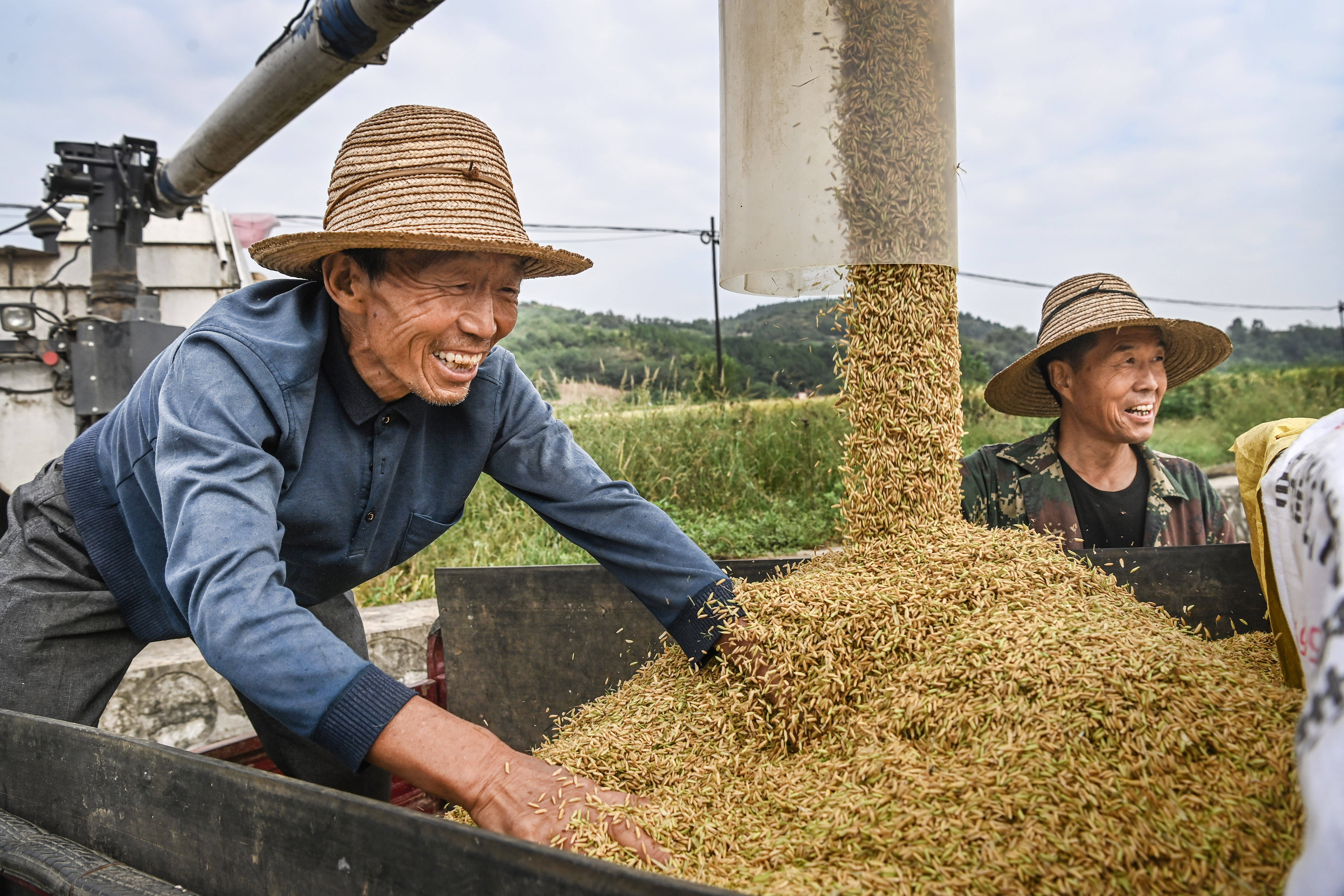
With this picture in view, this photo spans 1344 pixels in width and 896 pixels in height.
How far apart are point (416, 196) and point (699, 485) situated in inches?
182

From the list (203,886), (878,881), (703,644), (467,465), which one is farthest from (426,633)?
(878,881)

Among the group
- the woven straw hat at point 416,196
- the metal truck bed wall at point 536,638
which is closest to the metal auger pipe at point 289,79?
the woven straw hat at point 416,196

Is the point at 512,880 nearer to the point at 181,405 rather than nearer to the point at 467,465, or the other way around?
the point at 181,405

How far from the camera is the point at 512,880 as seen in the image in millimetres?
920

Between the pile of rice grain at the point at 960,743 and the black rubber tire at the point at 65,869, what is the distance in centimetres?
69

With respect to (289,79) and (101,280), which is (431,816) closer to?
(289,79)

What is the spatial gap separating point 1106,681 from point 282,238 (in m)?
1.73

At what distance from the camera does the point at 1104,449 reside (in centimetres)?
301

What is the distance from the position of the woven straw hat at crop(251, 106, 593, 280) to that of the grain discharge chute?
109 inches

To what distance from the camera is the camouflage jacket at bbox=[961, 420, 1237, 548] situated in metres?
2.92

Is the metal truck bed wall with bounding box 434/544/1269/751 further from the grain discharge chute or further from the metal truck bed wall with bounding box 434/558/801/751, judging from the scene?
the grain discharge chute

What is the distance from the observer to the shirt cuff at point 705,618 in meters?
1.80

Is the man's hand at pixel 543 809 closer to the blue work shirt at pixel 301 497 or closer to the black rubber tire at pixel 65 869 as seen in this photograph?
the blue work shirt at pixel 301 497

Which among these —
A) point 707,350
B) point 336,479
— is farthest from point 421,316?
point 707,350
